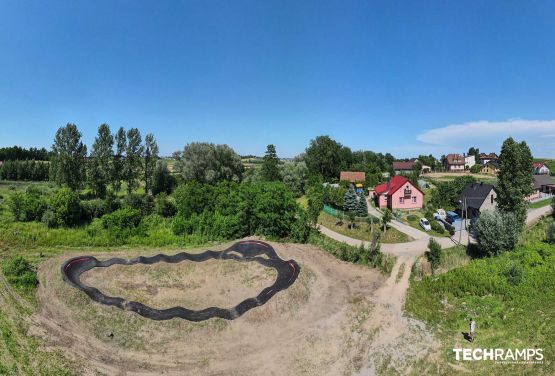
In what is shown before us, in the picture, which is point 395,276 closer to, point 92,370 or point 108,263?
point 92,370

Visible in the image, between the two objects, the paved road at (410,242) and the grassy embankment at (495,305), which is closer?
the grassy embankment at (495,305)

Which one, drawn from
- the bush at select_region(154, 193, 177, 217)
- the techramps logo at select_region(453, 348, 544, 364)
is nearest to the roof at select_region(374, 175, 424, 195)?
the techramps logo at select_region(453, 348, 544, 364)

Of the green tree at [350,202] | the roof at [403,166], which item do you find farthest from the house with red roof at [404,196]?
the roof at [403,166]

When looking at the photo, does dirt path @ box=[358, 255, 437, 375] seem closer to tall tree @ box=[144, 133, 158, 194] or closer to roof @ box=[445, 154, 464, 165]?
tall tree @ box=[144, 133, 158, 194]

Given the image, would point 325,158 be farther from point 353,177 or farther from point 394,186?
point 394,186

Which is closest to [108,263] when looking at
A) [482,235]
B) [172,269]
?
[172,269]

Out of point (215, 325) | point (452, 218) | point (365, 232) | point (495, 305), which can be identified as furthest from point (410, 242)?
point (215, 325)

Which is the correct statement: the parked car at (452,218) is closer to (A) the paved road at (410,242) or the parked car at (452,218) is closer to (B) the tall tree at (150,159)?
(A) the paved road at (410,242)
